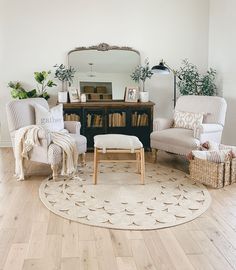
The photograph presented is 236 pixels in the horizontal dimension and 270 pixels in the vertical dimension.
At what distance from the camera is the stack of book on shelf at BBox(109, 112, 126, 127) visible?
540cm

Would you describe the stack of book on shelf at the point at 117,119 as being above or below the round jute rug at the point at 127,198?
above

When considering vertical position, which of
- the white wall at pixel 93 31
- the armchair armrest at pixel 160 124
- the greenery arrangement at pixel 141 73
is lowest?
the armchair armrest at pixel 160 124

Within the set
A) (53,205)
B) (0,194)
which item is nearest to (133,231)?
(53,205)

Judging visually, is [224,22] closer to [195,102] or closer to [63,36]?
[195,102]

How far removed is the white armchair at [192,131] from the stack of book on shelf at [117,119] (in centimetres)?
77

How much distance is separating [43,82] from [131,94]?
4.72ft

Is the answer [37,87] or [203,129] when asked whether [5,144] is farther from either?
[203,129]

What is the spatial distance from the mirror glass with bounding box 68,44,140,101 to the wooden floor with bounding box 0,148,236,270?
9.14ft

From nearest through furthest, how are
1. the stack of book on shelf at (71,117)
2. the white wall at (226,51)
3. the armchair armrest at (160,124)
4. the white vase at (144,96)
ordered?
the armchair armrest at (160,124) → the white wall at (226,51) → the stack of book on shelf at (71,117) → the white vase at (144,96)

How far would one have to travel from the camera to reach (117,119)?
5.42 meters

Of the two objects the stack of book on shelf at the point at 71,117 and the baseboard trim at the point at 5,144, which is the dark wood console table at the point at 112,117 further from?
the baseboard trim at the point at 5,144

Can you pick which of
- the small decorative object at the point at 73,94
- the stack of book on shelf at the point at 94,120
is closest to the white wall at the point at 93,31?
the small decorative object at the point at 73,94

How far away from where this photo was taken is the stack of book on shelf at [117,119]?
17.7 ft

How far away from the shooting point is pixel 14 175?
4113 millimetres
